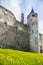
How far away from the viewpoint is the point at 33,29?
54344 mm

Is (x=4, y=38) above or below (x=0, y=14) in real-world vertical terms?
below

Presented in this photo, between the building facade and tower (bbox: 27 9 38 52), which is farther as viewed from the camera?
tower (bbox: 27 9 38 52)

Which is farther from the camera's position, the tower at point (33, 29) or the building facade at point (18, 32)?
the tower at point (33, 29)

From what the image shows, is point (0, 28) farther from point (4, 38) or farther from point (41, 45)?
point (41, 45)

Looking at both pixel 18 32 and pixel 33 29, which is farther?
pixel 33 29

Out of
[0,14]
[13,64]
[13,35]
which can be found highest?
[0,14]

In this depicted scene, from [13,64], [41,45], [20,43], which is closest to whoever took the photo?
[13,64]

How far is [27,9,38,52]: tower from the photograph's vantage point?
53.0 m

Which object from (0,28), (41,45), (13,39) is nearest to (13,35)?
(13,39)

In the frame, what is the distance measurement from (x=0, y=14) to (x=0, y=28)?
12.6 feet

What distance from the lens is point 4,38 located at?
47.0 meters

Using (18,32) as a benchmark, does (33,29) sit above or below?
above

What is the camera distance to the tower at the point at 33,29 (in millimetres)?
53034

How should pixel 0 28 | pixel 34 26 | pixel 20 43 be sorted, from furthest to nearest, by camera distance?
pixel 34 26 → pixel 20 43 → pixel 0 28
